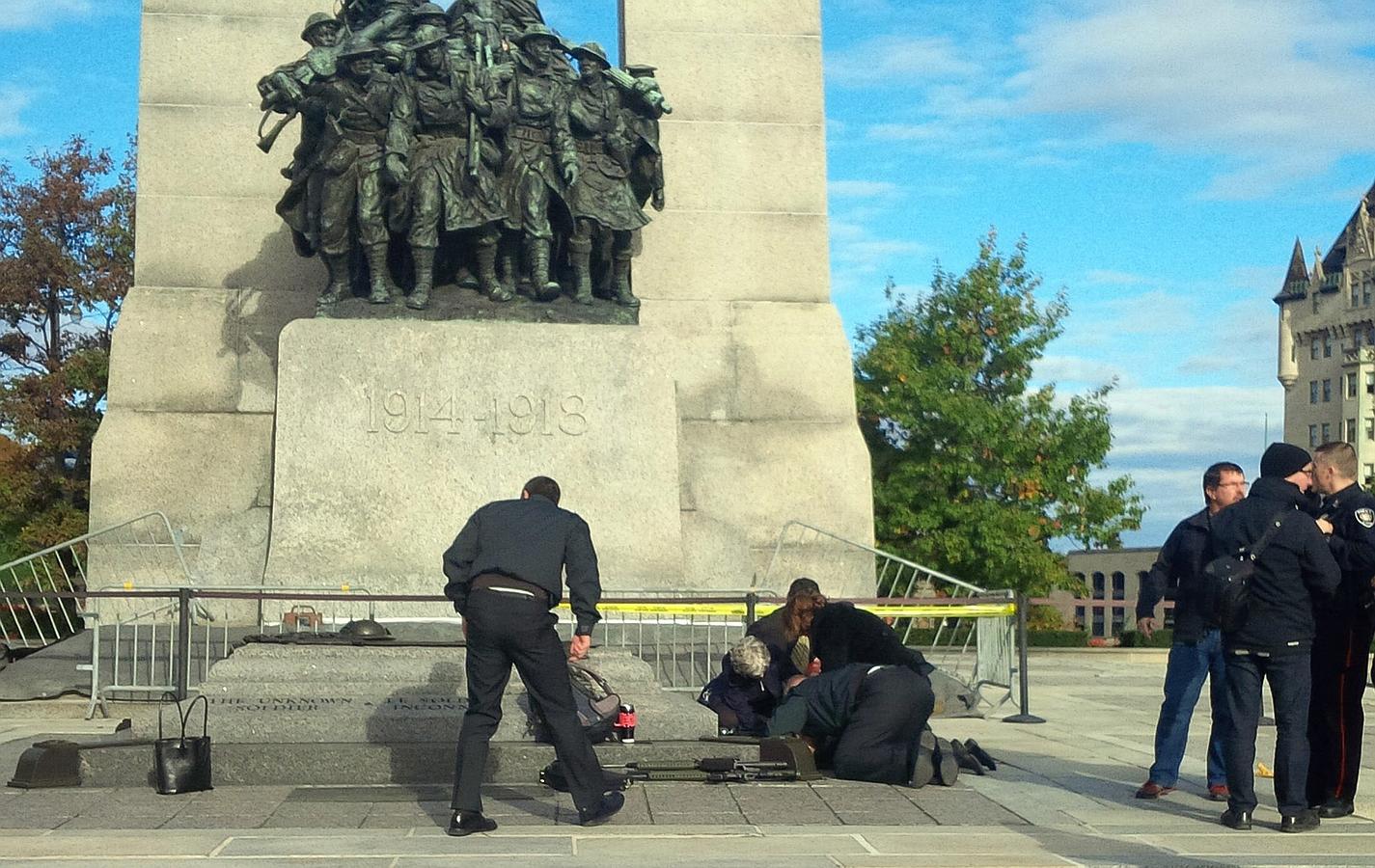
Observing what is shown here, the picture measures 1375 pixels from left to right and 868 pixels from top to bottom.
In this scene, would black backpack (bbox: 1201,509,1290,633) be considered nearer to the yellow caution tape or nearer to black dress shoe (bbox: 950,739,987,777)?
black dress shoe (bbox: 950,739,987,777)

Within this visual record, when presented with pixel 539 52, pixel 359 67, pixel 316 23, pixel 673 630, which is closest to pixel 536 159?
pixel 539 52

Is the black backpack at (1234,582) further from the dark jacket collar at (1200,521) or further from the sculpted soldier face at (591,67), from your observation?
the sculpted soldier face at (591,67)

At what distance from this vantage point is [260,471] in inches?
658

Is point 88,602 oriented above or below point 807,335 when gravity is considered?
below

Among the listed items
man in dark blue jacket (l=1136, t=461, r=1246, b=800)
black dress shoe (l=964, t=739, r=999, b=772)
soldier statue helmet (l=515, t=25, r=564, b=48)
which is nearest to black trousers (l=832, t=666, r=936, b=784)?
black dress shoe (l=964, t=739, r=999, b=772)

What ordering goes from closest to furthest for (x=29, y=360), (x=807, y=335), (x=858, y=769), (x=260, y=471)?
1. (x=858, y=769)
2. (x=260, y=471)
3. (x=807, y=335)
4. (x=29, y=360)

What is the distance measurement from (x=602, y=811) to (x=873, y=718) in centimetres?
193

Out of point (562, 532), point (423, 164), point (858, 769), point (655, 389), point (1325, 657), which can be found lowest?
point (858, 769)

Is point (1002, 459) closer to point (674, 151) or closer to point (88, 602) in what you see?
point (674, 151)

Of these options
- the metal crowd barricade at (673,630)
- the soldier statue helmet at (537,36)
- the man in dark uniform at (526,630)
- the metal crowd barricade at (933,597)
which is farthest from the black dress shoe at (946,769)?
the soldier statue helmet at (537,36)

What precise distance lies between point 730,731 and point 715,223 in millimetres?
8595

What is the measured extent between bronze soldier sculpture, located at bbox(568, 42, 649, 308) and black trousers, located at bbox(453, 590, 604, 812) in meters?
7.55

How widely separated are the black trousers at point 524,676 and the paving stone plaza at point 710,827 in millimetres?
285

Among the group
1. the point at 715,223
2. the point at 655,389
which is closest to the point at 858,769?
the point at 655,389
